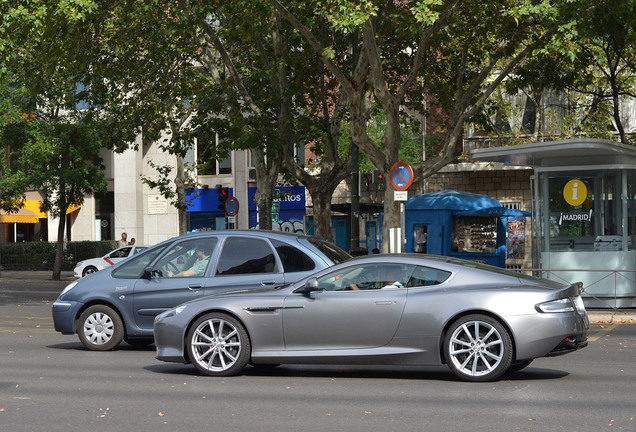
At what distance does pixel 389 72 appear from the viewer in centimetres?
2762

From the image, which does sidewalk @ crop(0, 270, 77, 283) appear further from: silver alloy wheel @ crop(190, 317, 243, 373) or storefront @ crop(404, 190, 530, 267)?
silver alloy wheel @ crop(190, 317, 243, 373)

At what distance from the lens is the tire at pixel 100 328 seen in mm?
13344

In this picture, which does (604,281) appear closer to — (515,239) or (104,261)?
(515,239)

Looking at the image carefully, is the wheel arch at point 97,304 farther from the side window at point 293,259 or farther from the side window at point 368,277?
the side window at point 368,277

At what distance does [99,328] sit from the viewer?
13453mm

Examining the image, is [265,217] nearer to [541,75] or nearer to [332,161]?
[332,161]

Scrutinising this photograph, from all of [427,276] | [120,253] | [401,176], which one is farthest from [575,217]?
[120,253]

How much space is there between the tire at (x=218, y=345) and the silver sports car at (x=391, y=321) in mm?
10

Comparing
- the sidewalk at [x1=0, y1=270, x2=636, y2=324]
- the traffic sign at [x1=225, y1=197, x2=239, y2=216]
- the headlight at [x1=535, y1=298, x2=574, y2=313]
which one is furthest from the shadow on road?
the traffic sign at [x1=225, y1=197, x2=239, y2=216]

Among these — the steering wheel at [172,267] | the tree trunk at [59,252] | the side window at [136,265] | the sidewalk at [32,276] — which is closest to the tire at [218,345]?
the steering wheel at [172,267]

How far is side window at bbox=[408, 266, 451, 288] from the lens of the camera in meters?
10.3

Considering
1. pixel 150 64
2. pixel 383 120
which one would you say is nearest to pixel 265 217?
pixel 150 64

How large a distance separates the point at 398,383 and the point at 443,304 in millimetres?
913

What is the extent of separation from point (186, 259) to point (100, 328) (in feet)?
5.20
